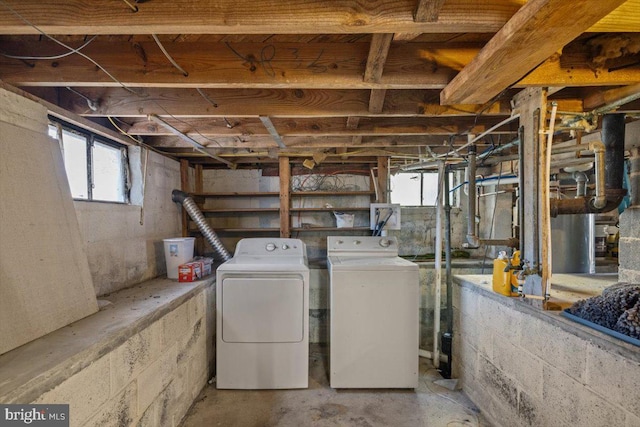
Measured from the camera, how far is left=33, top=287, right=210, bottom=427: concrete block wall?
115 centimetres

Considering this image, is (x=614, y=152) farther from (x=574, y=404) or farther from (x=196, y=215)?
(x=196, y=215)

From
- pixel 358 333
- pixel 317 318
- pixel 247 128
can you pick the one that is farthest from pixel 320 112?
pixel 317 318

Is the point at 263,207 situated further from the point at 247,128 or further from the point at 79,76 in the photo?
the point at 79,76

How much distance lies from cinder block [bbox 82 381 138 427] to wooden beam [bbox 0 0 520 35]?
1542 mm

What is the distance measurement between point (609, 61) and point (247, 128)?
2142mm

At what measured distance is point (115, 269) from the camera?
2.16m

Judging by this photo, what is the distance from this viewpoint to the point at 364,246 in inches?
114

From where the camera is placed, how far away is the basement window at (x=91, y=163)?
1.87 metres

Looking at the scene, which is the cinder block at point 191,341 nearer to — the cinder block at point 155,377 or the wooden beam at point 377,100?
the cinder block at point 155,377

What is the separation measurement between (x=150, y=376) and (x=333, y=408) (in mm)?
1287

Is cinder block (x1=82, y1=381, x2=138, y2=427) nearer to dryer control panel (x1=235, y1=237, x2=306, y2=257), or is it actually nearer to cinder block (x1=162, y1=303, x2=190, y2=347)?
cinder block (x1=162, y1=303, x2=190, y2=347)

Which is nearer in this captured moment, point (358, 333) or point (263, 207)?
point (358, 333)

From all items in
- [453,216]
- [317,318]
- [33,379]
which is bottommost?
[317,318]

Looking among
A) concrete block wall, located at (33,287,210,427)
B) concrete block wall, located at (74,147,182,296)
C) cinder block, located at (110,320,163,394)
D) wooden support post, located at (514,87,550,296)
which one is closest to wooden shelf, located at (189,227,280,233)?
concrete block wall, located at (74,147,182,296)
